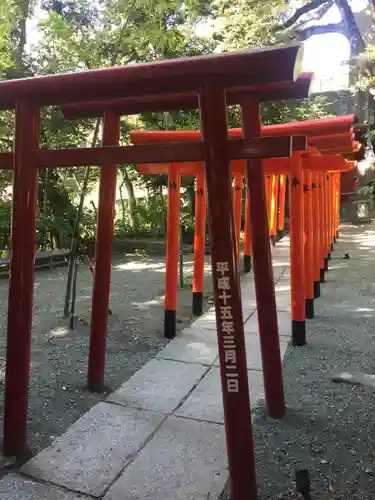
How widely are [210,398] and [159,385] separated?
42cm

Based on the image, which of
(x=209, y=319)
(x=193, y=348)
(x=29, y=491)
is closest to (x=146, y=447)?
(x=29, y=491)

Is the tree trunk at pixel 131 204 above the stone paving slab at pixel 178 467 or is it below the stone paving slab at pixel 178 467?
above

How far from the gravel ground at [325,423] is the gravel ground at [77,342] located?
3.81 ft

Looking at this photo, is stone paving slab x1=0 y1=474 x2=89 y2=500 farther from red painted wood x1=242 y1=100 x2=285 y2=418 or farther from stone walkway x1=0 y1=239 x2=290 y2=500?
red painted wood x1=242 y1=100 x2=285 y2=418

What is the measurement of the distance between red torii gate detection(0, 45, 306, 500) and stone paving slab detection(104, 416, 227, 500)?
0.72 feet

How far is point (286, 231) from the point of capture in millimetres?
13383

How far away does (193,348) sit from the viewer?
405 cm

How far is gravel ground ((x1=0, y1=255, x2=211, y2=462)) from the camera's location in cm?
288

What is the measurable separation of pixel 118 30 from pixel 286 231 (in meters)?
9.60

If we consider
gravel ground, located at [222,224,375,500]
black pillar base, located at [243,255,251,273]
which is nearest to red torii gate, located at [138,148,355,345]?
gravel ground, located at [222,224,375,500]

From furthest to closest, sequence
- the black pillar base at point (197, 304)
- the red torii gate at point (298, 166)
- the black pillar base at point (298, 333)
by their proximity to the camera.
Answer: the black pillar base at point (197, 304)
the black pillar base at point (298, 333)
the red torii gate at point (298, 166)

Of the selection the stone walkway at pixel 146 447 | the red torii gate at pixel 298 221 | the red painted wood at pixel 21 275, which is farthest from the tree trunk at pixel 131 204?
the red painted wood at pixel 21 275

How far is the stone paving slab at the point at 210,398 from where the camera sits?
9.11ft

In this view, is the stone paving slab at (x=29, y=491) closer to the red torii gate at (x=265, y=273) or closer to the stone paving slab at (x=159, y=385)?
the stone paving slab at (x=159, y=385)
